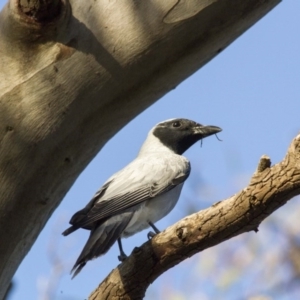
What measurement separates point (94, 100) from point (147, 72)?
0.27 metres

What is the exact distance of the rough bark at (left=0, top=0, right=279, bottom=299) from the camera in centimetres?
226

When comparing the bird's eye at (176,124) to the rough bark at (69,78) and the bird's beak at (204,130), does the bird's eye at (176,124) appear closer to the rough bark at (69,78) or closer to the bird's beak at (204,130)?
the bird's beak at (204,130)

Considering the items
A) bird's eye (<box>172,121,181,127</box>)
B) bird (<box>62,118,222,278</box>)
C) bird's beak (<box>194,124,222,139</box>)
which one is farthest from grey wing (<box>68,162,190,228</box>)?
bird's eye (<box>172,121,181,127</box>)

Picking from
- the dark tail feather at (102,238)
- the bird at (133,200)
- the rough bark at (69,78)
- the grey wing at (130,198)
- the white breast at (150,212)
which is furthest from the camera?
the white breast at (150,212)

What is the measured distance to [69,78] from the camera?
2330 millimetres

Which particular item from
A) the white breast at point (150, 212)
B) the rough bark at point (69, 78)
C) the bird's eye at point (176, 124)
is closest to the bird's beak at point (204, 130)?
the bird's eye at point (176, 124)

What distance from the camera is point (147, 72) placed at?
2508 mm

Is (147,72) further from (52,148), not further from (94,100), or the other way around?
(52,148)

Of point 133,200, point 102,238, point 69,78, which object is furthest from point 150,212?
point 69,78

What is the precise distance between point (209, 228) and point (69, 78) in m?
0.83

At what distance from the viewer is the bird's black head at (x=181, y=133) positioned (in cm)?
503

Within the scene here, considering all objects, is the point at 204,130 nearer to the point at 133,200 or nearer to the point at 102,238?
the point at 133,200

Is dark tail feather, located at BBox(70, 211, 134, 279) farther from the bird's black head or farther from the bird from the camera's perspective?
the bird's black head

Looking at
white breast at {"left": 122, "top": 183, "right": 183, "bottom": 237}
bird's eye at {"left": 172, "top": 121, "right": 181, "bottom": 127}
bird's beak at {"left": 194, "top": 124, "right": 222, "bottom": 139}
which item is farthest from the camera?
bird's eye at {"left": 172, "top": 121, "right": 181, "bottom": 127}
